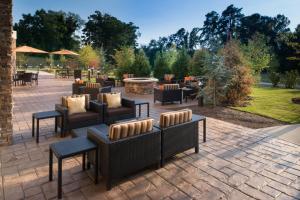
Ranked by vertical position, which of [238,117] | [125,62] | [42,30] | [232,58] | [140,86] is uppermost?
[42,30]

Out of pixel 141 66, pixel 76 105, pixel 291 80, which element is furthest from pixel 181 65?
pixel 76 105

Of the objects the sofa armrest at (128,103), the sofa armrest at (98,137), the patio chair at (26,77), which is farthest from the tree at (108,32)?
the sofa armrest at (98,137)

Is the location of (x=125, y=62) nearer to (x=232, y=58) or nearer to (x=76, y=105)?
(x=232, y=58)

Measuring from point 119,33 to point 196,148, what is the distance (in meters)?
38.7

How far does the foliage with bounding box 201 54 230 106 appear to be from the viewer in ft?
26.9

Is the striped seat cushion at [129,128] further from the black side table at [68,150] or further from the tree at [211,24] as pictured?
the tree at [211,24]

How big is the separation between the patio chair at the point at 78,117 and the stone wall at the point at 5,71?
1.01 metres

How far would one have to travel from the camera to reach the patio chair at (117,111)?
5.62 metres

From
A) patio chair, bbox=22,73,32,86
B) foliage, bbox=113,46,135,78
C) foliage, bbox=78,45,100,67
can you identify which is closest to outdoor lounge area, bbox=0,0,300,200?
patio chair, bbox=22,73,32,86

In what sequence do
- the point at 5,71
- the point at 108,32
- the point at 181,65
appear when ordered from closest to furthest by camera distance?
the point at 5,71 < the point at 181,65 < the point at 108,32

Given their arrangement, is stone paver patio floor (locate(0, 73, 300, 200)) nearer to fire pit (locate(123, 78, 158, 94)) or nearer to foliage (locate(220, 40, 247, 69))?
foliage (locate(220, 40, 247, 69))

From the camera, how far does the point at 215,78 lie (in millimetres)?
8250

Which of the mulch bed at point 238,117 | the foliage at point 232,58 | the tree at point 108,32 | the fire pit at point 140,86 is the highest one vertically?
the tree at point 108,32

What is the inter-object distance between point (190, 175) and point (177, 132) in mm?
709
